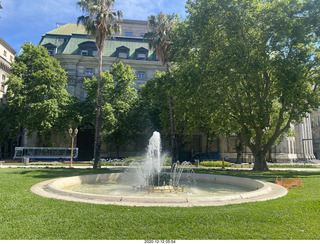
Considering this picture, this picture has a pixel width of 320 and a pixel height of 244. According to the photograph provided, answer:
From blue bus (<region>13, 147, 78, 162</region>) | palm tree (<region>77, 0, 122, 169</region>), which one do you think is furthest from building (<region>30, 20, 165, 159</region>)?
palm tree (<region>77, 0, 122, 169</region>)

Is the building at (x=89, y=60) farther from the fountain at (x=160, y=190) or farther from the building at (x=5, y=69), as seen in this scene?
the fountain at (x=160, y=190)

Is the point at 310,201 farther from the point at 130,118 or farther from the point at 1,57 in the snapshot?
the point at 1,57

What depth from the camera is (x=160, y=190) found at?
1028 centimetres

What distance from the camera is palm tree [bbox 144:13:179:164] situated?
84.9ft

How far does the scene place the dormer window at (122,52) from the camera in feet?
147

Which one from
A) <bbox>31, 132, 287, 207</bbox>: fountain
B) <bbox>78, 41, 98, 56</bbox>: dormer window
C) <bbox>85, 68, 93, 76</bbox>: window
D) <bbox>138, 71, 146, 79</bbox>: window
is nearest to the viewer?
<bbox>31, 132, 287, 207</bbox>: fountain

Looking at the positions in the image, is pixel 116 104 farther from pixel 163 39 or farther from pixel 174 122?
pixel 163 39

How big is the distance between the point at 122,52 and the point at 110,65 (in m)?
3.77

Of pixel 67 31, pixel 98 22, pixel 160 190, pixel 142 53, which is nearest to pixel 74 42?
pixel 67 31

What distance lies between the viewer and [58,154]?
34.7 metres

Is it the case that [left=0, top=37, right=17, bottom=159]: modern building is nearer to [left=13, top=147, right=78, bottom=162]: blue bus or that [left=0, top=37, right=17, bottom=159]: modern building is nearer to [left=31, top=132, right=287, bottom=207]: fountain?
[left=13, top=147, right=78, bottom=162]: blue bus

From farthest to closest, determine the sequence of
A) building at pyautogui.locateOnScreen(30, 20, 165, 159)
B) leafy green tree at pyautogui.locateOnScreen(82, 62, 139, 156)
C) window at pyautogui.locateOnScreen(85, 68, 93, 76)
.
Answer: window at pyautogui.locateOnScreen(85, 68, 93, 76) < building at pyautogui.locateOnScreen(30, 20, 165, 159) < leafy green tree at pyautogui.locateOnScreen(82, 62, 139, 156)

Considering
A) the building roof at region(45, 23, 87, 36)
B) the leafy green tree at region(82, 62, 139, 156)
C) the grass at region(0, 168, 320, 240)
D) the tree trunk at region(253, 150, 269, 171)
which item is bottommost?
the grass at region(0, 168, 320, 240)

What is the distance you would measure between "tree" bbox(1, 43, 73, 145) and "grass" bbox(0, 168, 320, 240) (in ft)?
91.8
